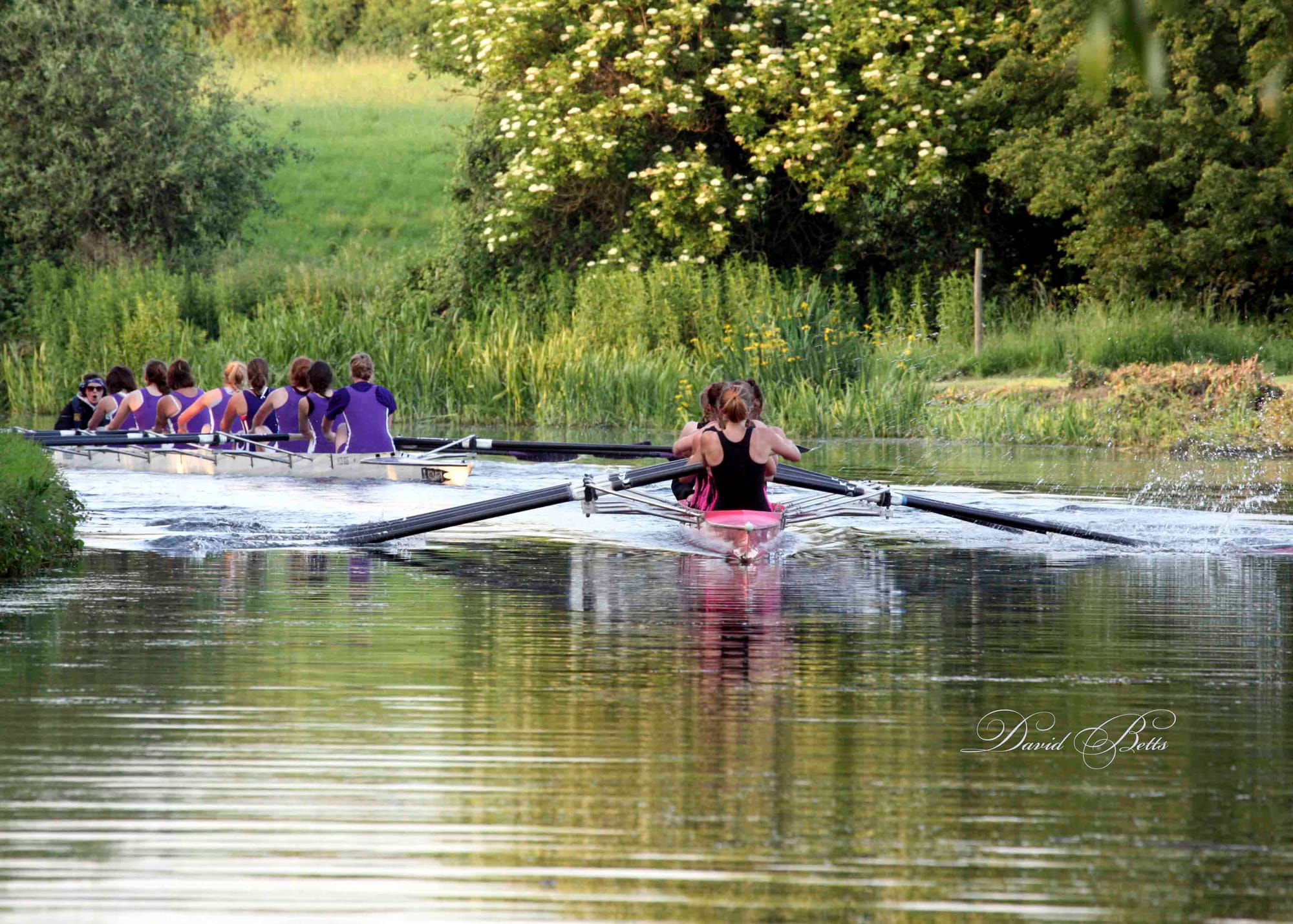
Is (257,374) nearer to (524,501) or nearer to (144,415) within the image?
(144,415)

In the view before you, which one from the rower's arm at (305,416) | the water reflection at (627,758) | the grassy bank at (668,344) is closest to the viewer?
the water reflection at (627,758)

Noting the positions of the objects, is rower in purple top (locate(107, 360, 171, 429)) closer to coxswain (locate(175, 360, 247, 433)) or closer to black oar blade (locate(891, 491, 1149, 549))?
coxswain (locate(175, 360, 247, 433))

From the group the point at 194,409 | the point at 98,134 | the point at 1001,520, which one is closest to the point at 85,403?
the point at 194,409

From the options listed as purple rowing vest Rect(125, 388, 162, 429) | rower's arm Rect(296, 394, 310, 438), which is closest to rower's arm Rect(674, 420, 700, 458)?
rower's arm Rect(296, 394, 310, 438)

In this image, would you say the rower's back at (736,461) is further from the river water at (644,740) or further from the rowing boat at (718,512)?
the river water at (644,740)

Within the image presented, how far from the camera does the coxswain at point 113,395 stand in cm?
1870

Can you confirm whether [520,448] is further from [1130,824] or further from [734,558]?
[1130,824]

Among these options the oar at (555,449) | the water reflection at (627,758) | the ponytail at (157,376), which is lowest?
the water reflection at (627,758)

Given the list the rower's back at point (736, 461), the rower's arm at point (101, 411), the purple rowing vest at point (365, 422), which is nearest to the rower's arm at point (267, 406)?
the purple rowing vest at point (365, 422)

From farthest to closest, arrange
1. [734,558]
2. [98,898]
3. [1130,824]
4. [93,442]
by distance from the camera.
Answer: [93,442], [734,558], [1130,824], [98,898]

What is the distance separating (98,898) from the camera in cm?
441

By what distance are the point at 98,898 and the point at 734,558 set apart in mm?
7663

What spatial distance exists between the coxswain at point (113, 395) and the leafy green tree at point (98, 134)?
1577 cm

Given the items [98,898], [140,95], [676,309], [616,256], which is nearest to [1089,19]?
[98,898]
